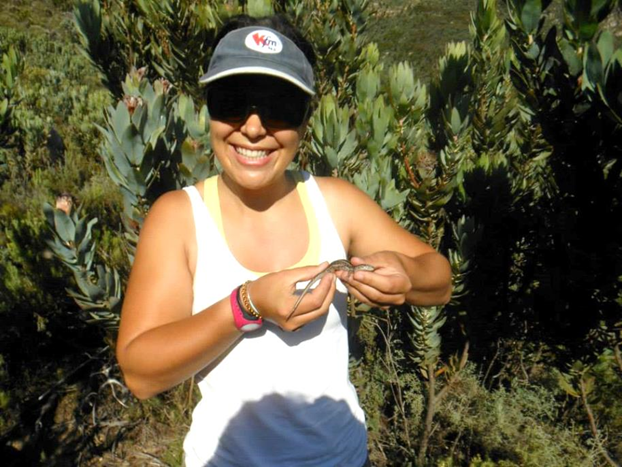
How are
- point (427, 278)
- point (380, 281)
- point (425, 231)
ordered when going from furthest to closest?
1. point (425, 231)
2. point (427, 278)
3. point (380, 281)

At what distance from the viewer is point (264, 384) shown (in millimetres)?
1526

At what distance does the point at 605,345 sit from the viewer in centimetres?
273

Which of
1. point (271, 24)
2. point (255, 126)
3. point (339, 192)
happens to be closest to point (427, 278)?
point (339, 192)

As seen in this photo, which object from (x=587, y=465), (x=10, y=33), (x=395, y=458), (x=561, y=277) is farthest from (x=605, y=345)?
(x=10, y=33)

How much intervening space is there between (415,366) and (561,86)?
2084mm

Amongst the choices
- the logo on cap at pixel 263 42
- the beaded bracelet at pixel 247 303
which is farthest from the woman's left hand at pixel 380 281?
the logo on cap at pixel 263 42

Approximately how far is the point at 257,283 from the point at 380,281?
0.35 metres

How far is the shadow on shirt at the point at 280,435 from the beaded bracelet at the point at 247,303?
1.16 ft

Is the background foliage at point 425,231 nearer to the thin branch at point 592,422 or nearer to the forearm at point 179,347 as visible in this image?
the thin branch at point 592,422

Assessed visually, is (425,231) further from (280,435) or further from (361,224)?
(280,435)

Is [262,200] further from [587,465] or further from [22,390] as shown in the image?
[22,390]

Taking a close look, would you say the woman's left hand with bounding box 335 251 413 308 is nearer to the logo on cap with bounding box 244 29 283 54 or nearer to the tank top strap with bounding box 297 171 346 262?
the tank top strap with bounding box 297 171 346 262

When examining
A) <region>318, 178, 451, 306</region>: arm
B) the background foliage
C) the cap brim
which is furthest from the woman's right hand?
the background foliage

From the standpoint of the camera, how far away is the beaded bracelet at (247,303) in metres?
1.33
